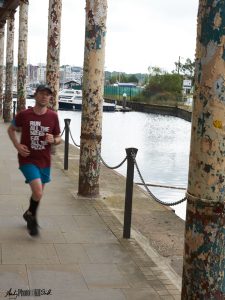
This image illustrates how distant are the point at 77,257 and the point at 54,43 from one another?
8.61 m

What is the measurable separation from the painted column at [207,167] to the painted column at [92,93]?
16.9 feet

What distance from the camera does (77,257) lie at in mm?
5395

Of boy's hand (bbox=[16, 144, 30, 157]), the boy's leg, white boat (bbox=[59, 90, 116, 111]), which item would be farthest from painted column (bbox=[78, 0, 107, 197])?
white boat (bbox=[59, 90, 116, 111])

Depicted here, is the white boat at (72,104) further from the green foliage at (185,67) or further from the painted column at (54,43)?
the painted column at (54,43)

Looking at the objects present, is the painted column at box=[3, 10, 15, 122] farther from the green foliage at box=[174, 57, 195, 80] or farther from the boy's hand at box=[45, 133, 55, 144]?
the green foliage at box=[174, 57, 195, 80]

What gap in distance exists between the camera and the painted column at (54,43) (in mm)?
12867

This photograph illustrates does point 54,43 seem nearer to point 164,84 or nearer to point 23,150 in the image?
point 23,150

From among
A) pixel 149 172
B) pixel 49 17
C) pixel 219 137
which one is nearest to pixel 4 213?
pixel 219 137

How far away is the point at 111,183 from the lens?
34.0 feet

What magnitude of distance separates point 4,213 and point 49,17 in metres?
7.20

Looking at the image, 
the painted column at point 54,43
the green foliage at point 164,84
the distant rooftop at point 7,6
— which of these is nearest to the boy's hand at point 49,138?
the painted column at point 54,43

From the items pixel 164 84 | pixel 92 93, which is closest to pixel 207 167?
pixel 92 93

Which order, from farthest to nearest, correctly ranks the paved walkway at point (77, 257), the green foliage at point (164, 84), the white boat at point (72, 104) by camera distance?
the green foliage at point (164, 84), the white boat at point (72, 104), the paved walkway at point (77, 257)

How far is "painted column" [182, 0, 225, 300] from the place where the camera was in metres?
2.91
